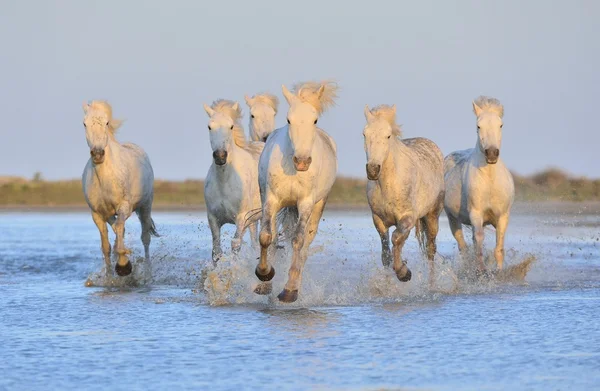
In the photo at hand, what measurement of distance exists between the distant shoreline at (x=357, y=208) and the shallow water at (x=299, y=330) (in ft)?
51.1

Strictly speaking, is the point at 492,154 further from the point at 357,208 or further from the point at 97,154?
the point at 357,208

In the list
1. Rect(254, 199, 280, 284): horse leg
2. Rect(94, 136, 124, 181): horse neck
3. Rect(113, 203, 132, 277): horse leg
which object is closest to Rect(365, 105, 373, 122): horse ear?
Rect(254, 199, 280, 284): horse leg

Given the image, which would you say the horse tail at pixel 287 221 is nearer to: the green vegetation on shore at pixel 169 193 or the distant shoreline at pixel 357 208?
the distant shoreline at pixel 357 208

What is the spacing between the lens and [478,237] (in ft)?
45.6

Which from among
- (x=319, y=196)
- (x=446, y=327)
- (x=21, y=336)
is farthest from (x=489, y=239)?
(x=21, y=336)

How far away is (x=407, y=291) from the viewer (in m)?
12.1

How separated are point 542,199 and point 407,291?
22610 mm

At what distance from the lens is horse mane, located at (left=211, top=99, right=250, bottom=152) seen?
1368 centimetres

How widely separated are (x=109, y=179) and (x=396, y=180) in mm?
3893

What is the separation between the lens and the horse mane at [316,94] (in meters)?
11.3

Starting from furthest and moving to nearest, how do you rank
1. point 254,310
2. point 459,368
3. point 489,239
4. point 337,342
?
point 489,239 < point 254,310 < point 337,342 < point 459,368

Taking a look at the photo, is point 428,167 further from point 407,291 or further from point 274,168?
point 274,168

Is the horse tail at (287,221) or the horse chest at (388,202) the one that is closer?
the horse chest at (388,202)

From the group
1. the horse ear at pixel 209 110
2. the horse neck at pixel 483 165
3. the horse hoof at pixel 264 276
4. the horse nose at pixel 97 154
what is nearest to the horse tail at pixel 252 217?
the horse ear at pixel 209 110
